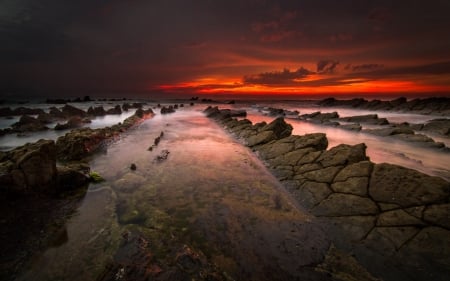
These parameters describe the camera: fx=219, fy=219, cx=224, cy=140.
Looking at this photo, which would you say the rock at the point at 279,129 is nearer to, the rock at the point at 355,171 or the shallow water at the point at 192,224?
the shallow water at the point at 192,224

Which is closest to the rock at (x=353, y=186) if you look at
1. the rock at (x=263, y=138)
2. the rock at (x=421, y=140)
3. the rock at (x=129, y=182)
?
the rock at (x=129, y=182)

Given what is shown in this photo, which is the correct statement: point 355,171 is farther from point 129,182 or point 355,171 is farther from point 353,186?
point 129,182

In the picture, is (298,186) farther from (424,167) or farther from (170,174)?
(424,167)

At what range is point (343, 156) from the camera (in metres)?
10.4

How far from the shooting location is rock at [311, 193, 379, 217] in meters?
7.26

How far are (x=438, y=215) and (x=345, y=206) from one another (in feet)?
7.77

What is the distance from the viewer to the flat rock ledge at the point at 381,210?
18.1 feet

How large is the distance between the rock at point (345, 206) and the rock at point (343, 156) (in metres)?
2.39

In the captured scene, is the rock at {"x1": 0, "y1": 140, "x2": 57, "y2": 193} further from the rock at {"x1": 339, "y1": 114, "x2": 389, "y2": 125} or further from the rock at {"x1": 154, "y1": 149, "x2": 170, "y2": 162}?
the rock at {"x1": 339, "y1": 114, "x2": 389, "y2": 125}

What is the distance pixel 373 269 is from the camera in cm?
549

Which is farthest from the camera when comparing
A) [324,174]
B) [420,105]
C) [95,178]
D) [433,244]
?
[420,105]

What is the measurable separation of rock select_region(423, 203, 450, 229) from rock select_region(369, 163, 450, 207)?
0.25 m

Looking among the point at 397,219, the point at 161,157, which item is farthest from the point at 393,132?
the point at 161,157

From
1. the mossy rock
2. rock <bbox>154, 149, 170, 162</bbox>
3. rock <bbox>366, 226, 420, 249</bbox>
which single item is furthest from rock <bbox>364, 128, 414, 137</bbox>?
the mossy rock
